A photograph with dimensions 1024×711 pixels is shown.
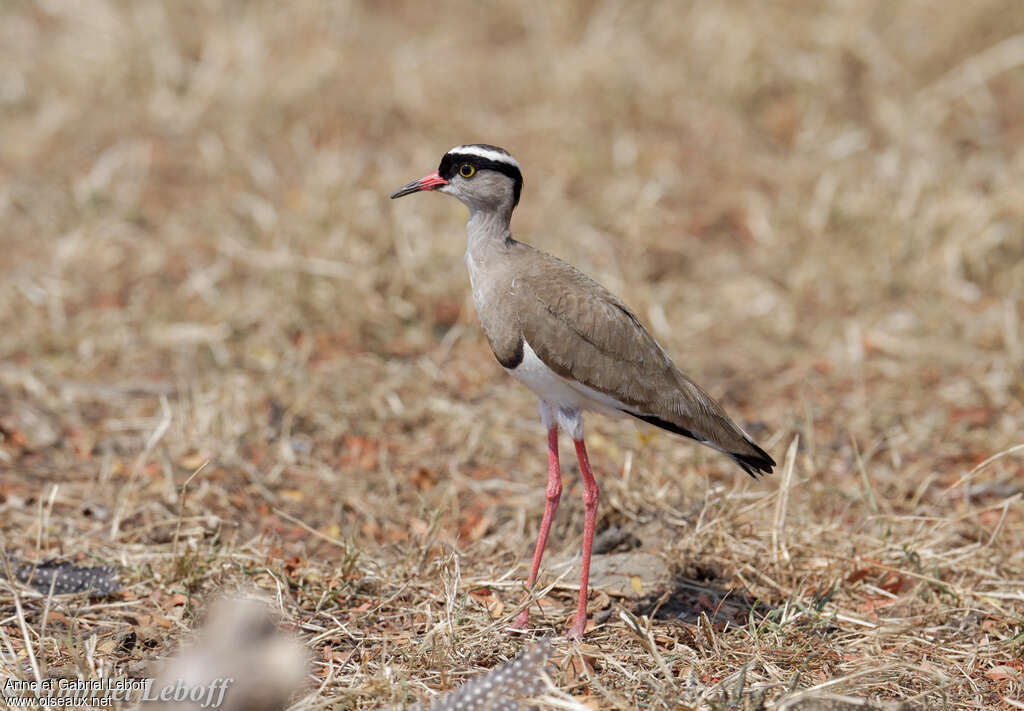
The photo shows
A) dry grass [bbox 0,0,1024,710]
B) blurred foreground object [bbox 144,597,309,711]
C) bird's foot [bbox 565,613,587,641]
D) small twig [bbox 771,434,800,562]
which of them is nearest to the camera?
blurred foreground object [bbox 144,597,309,711]

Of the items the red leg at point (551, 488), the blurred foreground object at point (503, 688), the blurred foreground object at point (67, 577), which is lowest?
the blurred foreground object at point (67, 577)

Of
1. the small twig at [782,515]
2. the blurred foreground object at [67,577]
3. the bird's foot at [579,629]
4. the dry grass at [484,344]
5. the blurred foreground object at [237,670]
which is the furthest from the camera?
the small twig at [782,515]

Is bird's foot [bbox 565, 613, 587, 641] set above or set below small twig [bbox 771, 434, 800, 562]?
below

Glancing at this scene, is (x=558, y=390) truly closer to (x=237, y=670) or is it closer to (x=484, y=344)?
(x=237, y=670)

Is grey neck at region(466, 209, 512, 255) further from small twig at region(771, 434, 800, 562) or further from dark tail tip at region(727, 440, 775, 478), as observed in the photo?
small twig at region(771, 434, 800, 562)

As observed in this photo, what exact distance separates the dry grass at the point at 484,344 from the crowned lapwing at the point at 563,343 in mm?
524

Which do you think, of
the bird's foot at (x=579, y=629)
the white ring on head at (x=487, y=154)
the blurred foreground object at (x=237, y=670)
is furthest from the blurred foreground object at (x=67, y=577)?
the white ring on head at (x=487, y=154)

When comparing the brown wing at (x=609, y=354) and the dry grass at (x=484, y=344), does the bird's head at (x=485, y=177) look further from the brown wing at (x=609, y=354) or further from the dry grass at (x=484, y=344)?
the dry grass at (x=484, y=344)

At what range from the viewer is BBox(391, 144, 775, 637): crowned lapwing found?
4.41 meters

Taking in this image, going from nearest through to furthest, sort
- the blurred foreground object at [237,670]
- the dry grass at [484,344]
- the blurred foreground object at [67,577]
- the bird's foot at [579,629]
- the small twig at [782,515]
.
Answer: the blurred foreground object at [237,670]
the bird's foot at [579,629]
the dry grass at [484,344]
the blurred foreground object at [67,577]
the small twig at [782,515]

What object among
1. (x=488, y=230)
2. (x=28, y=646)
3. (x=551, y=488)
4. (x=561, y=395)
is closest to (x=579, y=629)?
(x=551, y=488)

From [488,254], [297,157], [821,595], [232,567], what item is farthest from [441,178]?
[297,157]

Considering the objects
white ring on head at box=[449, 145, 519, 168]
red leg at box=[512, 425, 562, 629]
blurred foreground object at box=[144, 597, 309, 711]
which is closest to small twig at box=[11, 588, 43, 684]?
blurred foreground object at box=[144, 597, 309, 711]

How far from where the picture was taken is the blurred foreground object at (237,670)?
3.62m
